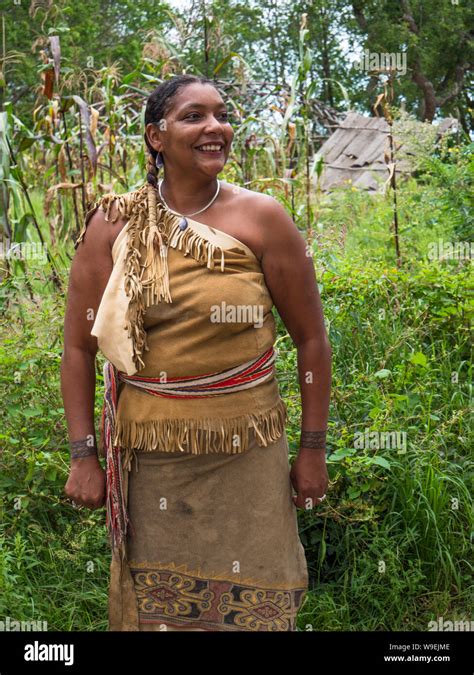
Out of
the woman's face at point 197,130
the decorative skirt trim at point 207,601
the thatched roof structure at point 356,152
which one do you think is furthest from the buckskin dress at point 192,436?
the thatched roof structure at point 356,152

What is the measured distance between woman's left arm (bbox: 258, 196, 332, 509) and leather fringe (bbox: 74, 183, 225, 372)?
152 mm

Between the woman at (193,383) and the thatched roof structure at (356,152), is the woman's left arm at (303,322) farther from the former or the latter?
the thatched roof structure at (356,152)

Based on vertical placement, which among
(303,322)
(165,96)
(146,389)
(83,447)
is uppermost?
(165,96)

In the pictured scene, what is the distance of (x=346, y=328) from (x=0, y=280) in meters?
1.55

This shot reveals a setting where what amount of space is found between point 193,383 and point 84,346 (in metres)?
0.35

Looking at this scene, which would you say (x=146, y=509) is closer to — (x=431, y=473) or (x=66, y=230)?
(x=431, y=473)

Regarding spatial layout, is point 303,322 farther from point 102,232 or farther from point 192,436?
point 102,232

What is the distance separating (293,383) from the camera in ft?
11.2

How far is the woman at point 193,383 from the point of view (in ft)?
6.72

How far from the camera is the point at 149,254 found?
2084mm

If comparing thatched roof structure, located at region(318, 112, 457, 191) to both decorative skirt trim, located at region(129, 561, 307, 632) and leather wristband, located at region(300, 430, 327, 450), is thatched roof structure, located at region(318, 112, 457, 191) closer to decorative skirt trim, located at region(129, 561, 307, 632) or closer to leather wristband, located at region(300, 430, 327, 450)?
leather wristband, located at region(300, 430, 327, 450)

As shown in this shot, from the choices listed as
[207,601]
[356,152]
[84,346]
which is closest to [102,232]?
[84,346]

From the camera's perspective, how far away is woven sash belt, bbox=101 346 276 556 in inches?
82.7
